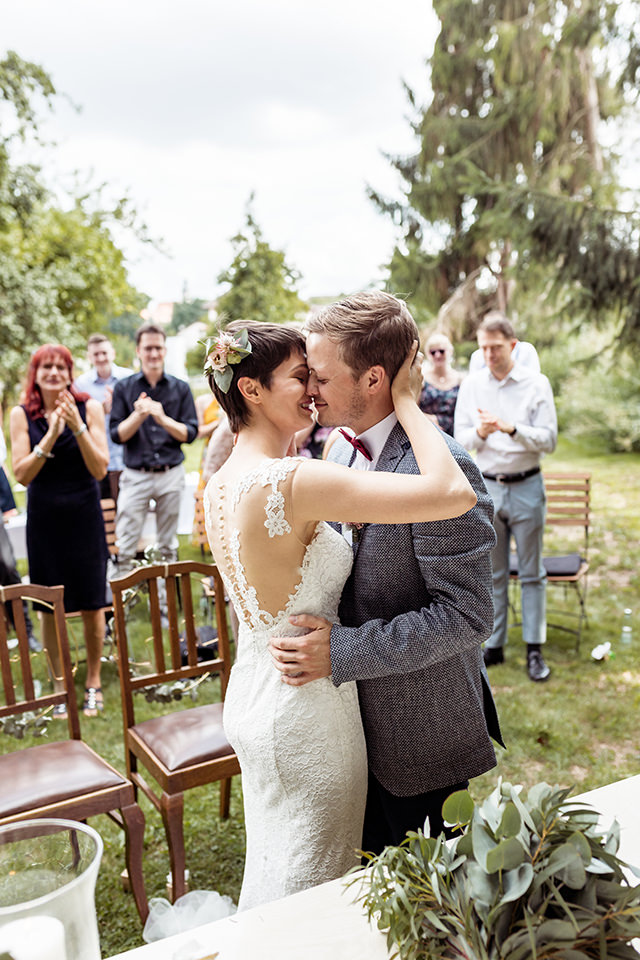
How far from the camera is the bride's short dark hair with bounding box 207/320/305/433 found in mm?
1763

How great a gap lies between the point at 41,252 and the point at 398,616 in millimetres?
14958

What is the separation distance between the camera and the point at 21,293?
13.4 m

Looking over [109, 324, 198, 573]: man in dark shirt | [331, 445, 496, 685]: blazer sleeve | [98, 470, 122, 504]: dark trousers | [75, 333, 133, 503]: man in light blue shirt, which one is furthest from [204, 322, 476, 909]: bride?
[75, 333, 133, 503]: man in light blue shirt

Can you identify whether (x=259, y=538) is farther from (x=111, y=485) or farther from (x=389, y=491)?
(x=111, y=485)

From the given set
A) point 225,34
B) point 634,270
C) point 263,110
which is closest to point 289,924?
point 634,270

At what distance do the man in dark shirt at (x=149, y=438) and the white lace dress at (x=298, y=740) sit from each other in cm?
382

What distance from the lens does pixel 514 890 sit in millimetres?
941

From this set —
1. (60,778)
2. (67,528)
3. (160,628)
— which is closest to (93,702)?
(67,528)

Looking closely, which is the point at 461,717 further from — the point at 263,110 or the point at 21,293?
the point at 263,110

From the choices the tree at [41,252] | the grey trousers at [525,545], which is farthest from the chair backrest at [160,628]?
the tree at [41,252]

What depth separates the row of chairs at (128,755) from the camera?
7.79ft

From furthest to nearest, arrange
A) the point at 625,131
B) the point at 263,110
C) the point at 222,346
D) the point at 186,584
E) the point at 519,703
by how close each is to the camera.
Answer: the point at 263,110 → the point at 625,131 → the point at 519,703 → the point at 186,584 → the point at 222,346

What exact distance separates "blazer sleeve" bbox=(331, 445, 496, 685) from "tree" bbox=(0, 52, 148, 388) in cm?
1320

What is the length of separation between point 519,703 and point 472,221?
38.0 feet
